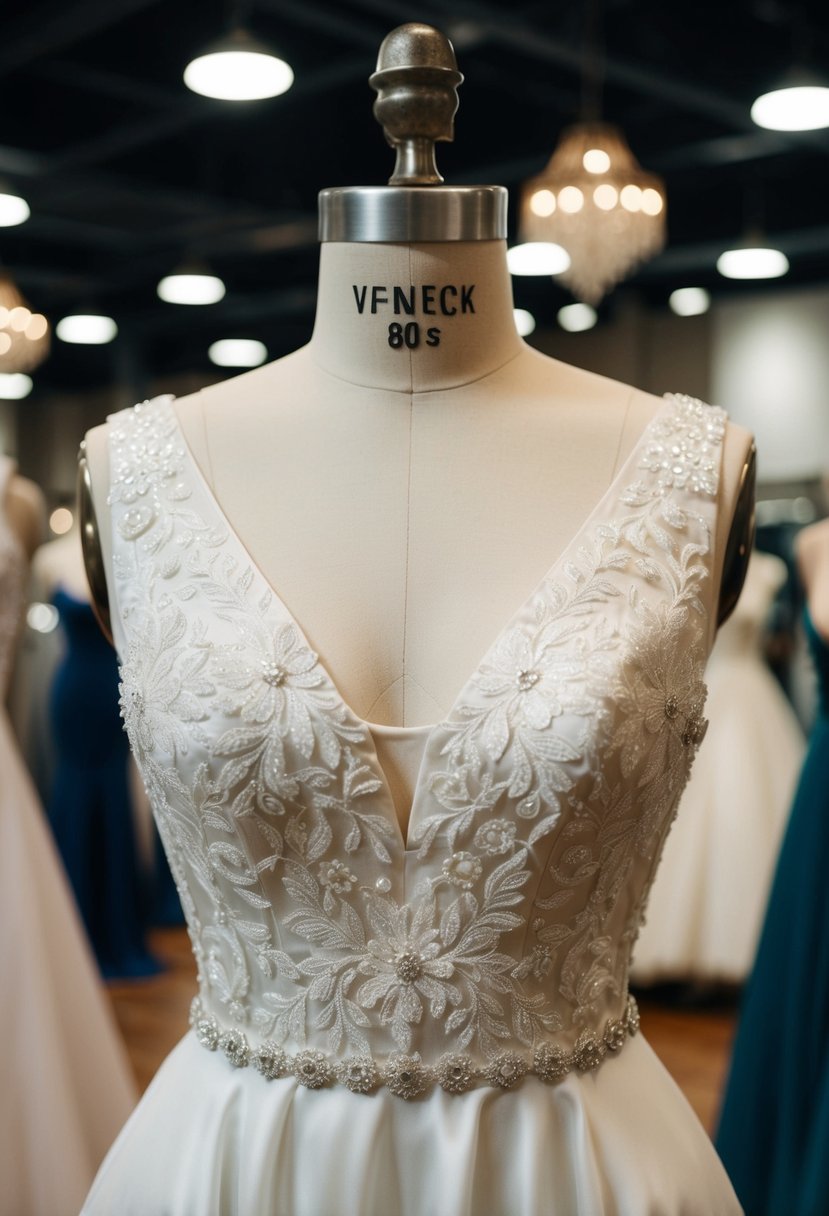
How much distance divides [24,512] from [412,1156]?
2542 mm

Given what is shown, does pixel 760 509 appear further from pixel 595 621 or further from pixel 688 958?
pixel 595 621

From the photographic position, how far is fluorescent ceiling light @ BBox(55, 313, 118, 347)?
9.45 metres

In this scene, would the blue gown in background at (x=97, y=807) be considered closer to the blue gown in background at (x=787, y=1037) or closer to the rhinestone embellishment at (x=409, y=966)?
the blue gown in background at (x=787, y=1037)

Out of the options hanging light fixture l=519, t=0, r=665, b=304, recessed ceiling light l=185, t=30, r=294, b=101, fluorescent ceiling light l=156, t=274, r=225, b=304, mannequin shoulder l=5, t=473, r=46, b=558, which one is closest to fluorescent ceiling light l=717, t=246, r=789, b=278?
hanging light fixture l=519, t=0, r=665, b=304

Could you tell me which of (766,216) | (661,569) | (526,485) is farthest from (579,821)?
(766,216)

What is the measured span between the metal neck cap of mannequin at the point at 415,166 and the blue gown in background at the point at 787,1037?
2180 millimetres

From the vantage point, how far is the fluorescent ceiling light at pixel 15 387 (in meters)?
11.9

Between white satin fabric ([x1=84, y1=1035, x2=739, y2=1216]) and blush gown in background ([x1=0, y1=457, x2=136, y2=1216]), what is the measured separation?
5.30 ft

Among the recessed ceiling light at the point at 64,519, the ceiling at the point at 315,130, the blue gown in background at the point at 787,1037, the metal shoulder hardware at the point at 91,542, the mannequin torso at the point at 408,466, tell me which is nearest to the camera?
the mannequin torso at the point at 408,466

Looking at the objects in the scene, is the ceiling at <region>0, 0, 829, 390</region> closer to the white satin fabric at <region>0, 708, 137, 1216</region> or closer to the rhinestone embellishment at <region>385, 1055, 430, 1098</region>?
the white satin fabric at <region>0, 708, 137, 1216</region>

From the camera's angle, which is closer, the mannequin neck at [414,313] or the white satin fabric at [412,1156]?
the white satin fabric at [412,1156]

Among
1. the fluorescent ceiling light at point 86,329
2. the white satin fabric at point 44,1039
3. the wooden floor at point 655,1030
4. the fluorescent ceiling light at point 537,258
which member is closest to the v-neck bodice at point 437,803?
the white satin fabric at point 44,1039

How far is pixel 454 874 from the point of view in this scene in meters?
1.26

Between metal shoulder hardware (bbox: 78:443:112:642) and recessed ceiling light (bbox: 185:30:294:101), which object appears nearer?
metal shoulder hardware (bbox: 78:443:112:642)
